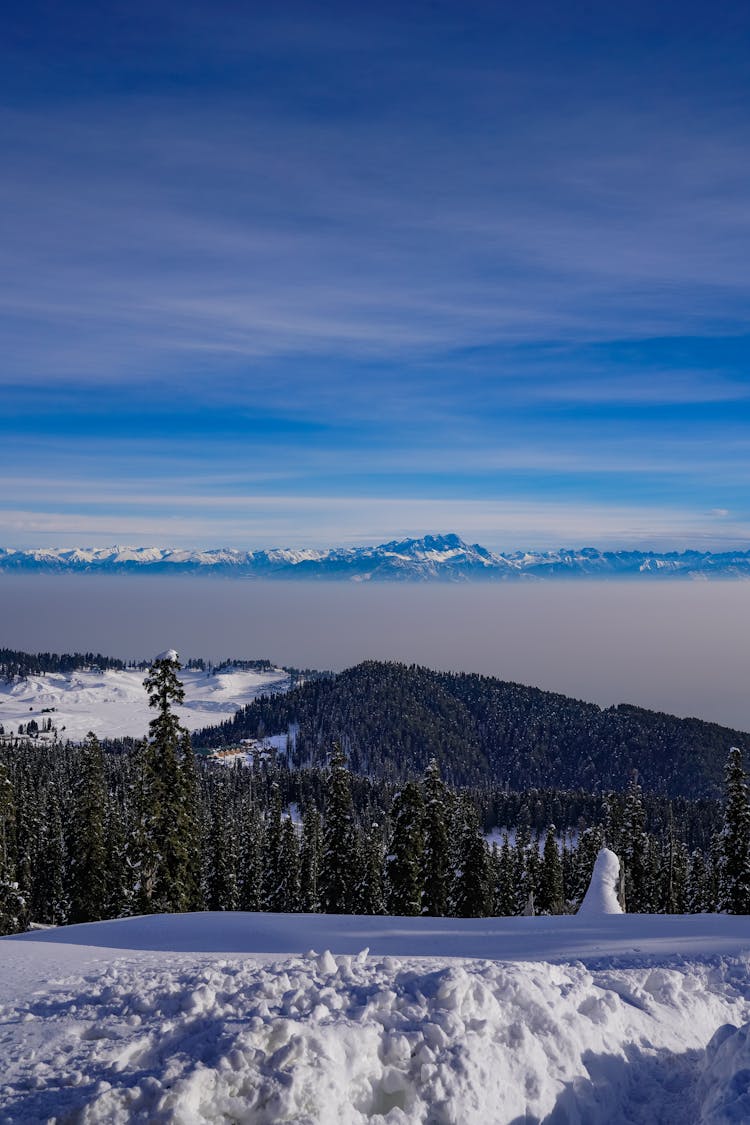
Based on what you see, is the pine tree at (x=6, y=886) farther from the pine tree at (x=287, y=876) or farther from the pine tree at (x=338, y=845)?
the pine tree at (x=287, y=876)

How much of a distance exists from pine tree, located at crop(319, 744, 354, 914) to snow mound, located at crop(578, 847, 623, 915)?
18909mm

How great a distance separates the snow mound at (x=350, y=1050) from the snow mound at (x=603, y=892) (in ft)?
31.7

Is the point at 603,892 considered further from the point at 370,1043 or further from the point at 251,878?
the point at 251,878

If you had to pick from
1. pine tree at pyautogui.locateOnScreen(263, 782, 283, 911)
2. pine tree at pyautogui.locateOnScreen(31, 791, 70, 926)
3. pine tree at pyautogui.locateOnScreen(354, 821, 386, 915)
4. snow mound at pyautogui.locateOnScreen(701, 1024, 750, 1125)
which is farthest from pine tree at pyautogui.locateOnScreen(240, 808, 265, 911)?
snow mound at pyautogui.locateOnScreen(701, 1024, 750, 1125)

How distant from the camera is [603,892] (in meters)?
18.7

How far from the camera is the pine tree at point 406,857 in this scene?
34.5 metres

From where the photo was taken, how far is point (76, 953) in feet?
40.6

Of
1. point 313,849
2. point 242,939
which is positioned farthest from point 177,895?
point 313,849

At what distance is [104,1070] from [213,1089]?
1.19 meters

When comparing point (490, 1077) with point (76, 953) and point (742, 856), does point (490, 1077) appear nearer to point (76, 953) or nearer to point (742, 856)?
point (76, 953)

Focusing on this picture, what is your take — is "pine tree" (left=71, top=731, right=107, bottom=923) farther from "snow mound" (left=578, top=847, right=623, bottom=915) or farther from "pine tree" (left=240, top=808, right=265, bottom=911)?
"snow mound" (left=578, top=847, right=623, bottom=915)

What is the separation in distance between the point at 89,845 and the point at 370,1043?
A: 1454 inches

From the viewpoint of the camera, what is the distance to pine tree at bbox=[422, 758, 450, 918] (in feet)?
119

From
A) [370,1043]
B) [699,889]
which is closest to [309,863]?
[699,889]
